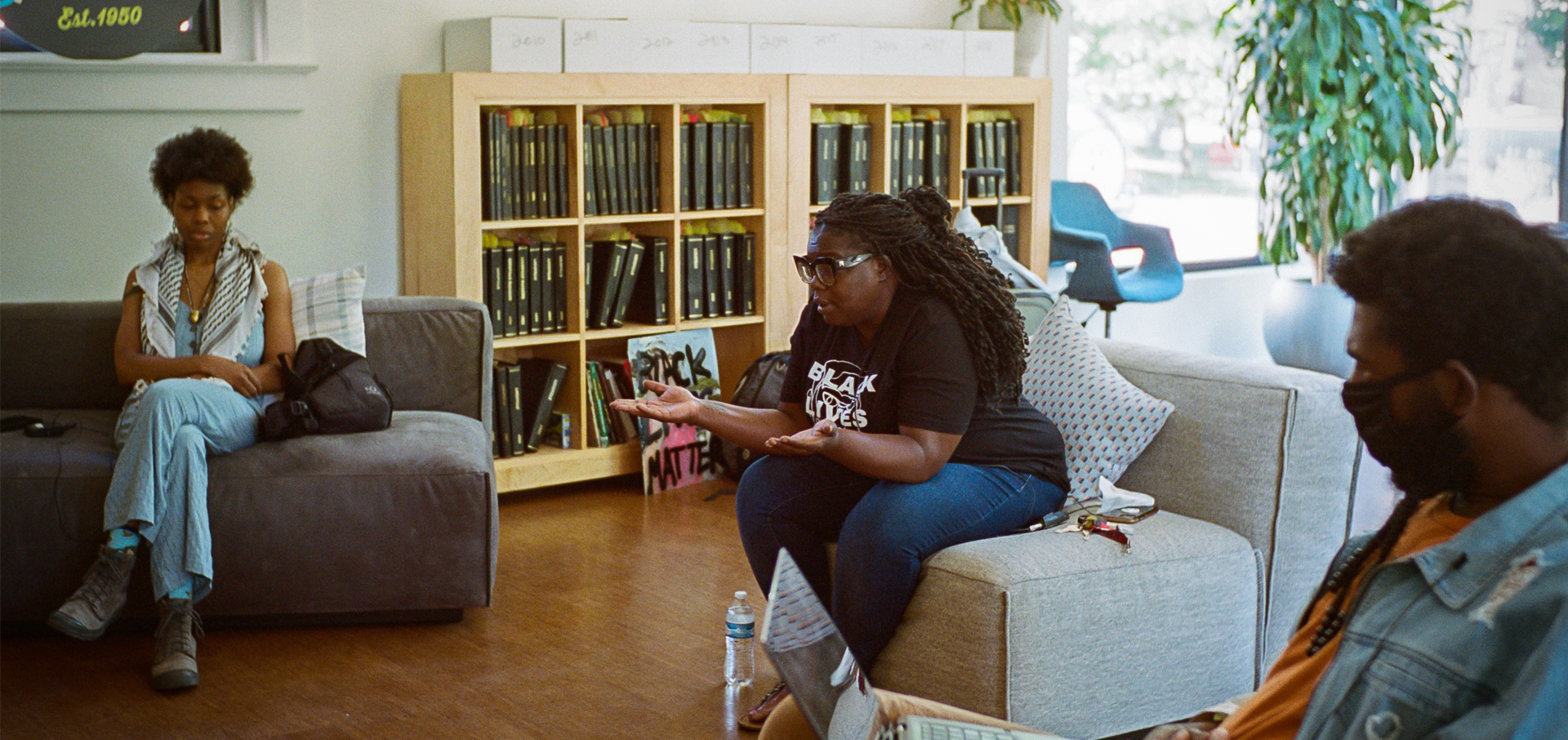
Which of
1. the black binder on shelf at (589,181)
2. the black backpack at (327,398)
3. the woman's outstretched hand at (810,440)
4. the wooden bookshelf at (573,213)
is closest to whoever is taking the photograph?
the woman's outstretched hand at (810,440)

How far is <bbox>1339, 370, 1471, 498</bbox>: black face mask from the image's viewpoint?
1.27 m

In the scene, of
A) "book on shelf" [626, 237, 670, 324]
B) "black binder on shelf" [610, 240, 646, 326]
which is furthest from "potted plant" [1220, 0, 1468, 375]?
"black binder on shelf" [610, 240, 646, 326]

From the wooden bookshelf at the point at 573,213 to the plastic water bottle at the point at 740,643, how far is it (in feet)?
5.35

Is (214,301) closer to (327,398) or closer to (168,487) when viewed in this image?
(327,398)

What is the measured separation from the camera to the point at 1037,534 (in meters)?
2.60

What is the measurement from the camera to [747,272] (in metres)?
5.04

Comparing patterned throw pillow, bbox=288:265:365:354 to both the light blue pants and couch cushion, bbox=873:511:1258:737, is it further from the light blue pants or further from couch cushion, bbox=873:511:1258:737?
couch cushion, bbox=873:511:1258:737

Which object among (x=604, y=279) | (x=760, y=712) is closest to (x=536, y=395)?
(x=604, y=279)

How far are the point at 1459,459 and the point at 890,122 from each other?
13.4ft

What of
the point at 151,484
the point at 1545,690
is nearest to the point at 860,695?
the point at 1545,690

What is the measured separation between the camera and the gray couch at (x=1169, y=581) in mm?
2445

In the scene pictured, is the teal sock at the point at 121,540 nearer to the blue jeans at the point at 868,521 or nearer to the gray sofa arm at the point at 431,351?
the gray sofa arm at the point at 431,351

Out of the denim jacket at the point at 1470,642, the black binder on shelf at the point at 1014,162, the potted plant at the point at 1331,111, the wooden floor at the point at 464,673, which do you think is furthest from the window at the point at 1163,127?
the denim jacket at the point at 1470,642

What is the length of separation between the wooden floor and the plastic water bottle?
0.04 metres
